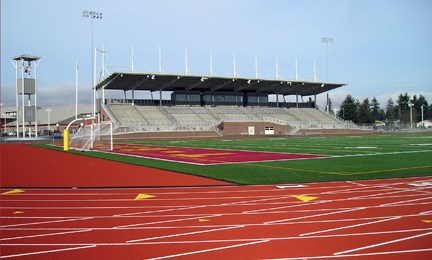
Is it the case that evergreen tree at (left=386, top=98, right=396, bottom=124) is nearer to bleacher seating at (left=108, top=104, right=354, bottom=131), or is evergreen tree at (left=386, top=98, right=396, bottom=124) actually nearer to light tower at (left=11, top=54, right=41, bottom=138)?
bleacher seating at (left=108, top=104, right=354, bottom=131)

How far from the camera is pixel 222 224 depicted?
5.59m

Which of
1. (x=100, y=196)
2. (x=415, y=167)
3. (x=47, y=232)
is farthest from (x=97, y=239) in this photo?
(x=415, y=167)

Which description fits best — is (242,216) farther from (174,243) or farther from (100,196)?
(100,196)

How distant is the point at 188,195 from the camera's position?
26.3 feet

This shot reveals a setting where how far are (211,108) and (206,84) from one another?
16.2ft

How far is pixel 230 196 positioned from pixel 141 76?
51448mm

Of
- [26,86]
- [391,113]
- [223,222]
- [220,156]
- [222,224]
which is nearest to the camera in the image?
[222,224]

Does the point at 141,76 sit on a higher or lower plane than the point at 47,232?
higher

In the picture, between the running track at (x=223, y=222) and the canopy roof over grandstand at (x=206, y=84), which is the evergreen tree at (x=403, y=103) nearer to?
the canopy roof over grandstand at (x=206, y=84)

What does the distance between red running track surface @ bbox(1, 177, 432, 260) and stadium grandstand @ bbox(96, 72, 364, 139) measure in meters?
43.0

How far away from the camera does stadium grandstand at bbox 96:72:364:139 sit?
5516 centimetres

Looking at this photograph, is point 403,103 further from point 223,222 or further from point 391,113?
point 223,222

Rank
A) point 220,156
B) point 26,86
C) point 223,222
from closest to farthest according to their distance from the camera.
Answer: point 223,222
point 220,156
point 26,86

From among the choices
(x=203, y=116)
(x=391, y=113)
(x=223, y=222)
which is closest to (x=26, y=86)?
(x=203, y=116)
